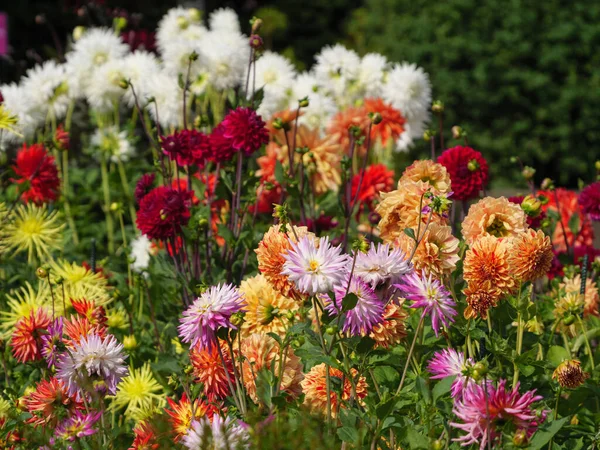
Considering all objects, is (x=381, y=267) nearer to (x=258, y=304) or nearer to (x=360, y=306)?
(x=360, y=306)

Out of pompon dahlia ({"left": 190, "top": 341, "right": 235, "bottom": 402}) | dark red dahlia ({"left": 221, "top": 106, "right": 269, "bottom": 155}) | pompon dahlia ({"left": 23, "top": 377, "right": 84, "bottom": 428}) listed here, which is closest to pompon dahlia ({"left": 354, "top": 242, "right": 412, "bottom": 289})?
pompon dahlia ({"left": 190, "top": 341, "right": 235, "bottom": 402})

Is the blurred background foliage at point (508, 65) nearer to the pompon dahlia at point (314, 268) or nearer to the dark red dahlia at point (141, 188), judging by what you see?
the dark red dahlia at point (141, 188)

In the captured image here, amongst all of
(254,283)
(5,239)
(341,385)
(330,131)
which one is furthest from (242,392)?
(330,131)

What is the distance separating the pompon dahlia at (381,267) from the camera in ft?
5.03

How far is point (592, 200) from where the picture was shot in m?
2.71

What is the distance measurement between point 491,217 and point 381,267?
373 millimetres

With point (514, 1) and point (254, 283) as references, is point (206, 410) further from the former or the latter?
point (514, 1)

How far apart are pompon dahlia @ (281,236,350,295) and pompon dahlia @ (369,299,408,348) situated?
27cm

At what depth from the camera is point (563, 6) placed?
818 cm

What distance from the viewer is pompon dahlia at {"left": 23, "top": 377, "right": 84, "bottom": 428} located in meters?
1.64

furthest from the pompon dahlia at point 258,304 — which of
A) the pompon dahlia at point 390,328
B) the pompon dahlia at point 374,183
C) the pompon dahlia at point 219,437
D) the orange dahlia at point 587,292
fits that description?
the pompon dahlia at point 374,183

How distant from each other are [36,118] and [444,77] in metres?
5.25

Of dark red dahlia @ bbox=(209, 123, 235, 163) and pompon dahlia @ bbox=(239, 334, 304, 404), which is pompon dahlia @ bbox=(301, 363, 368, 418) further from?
dark red dahlia @ bbox=(209, 123, 235, 163)

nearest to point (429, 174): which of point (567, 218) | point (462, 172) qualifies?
point (462, 172)
